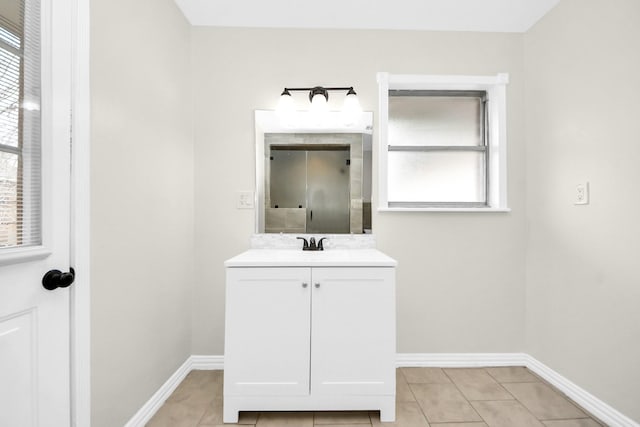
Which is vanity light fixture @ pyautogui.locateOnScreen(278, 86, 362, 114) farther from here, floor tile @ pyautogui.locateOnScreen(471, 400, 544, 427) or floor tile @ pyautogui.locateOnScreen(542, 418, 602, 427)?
floor tile @ pyautogui.locateOnScreen(542, 418, 602, 427)

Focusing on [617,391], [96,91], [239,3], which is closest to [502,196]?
[617,391]

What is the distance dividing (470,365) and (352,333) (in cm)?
118

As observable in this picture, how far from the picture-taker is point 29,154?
103 cm

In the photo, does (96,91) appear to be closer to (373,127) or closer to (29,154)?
(29,154)

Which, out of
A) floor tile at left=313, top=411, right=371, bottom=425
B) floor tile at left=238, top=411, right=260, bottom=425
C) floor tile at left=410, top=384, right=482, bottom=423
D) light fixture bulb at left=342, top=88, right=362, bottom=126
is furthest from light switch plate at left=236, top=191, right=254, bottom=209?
floor tile at left=410, top=384, right=482, bottom=423

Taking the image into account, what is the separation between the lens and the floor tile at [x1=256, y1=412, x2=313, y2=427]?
1684 mm

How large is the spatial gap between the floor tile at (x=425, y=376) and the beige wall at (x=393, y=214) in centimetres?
13

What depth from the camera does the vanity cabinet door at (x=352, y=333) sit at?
167 cm

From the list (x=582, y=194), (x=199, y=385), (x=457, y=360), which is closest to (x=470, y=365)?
(x=457, y=360)

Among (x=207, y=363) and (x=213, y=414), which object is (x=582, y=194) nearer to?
(x=213, y=414)

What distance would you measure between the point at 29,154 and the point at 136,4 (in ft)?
3.41

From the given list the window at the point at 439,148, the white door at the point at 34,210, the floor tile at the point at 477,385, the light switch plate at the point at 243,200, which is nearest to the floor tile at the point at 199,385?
the white door at the point at 34,210

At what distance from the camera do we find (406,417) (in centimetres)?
173

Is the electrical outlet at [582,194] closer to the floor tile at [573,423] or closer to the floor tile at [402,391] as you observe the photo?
the floor tile at [573,423]
